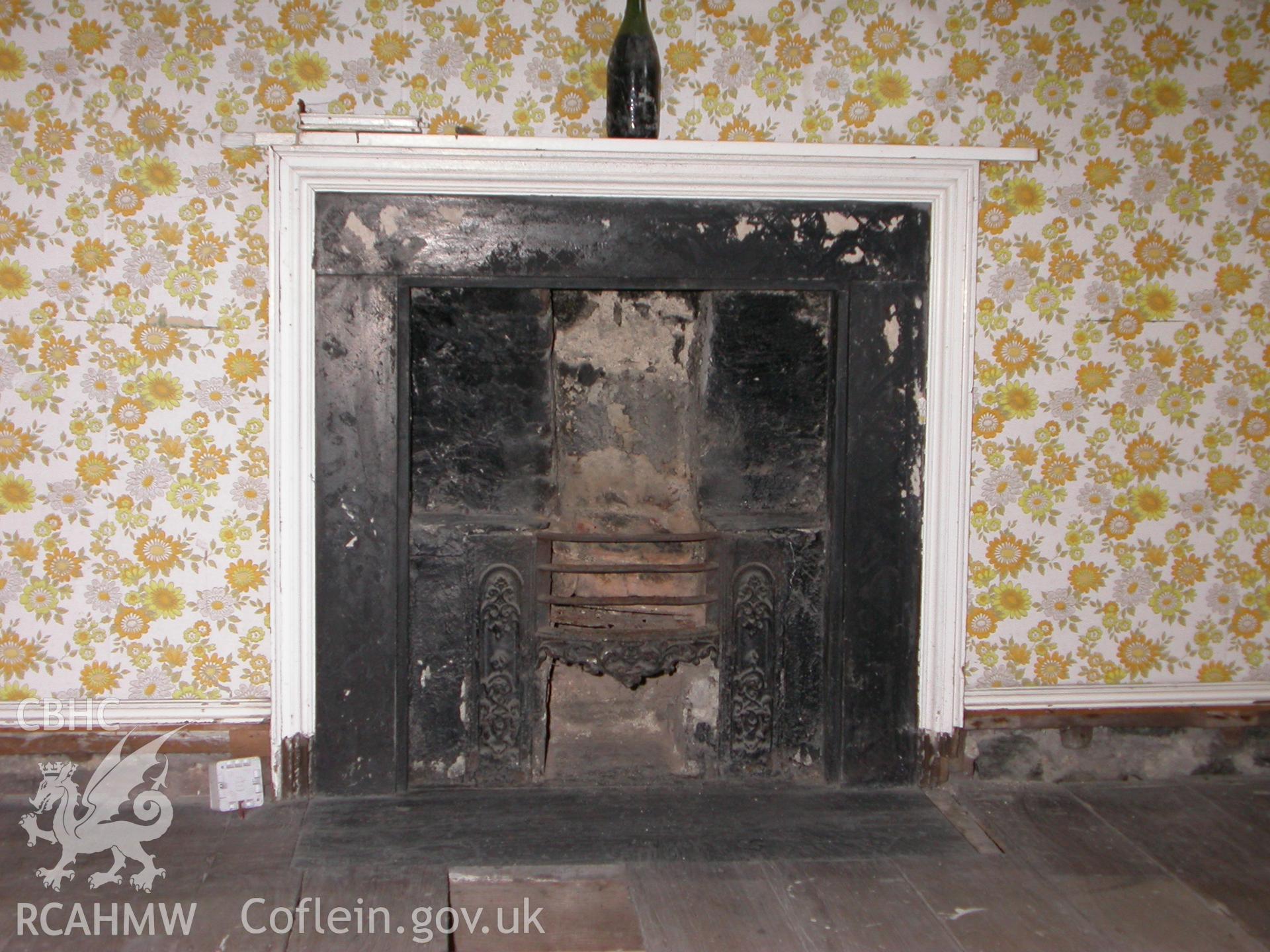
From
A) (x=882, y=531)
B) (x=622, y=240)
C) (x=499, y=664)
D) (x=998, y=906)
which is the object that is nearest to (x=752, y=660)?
(x=882, y=531)

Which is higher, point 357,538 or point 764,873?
point 357,538

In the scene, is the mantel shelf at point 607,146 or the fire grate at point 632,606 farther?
the fire grate at point 632,606

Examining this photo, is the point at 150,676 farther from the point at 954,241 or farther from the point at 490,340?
the point at 954,241

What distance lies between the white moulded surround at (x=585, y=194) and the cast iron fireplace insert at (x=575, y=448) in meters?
0.03

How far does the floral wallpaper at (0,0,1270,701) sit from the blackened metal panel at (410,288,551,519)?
0.95 ft

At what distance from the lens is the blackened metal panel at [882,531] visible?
1.92 meters

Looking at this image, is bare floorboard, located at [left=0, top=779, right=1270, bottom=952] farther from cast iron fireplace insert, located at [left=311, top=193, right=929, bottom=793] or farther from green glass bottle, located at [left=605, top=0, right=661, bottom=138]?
green glass bottle, located at [left=605, top=0, right=661, bottom=138]

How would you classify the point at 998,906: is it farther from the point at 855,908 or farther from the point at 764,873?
the point at 764,873

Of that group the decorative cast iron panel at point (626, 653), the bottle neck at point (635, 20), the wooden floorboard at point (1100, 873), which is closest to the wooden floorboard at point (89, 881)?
the decorative cast iron panel at point (626, 653)

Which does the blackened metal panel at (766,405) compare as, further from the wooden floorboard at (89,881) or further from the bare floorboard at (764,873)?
the wooden floorboard at (89,881)

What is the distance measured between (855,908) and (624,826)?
1.48 ft

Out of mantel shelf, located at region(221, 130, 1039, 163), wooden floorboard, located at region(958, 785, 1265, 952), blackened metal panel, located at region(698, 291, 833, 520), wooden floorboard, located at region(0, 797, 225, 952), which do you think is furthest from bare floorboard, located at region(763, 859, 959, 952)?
mantel shelf, located at region(221, 130, 1039, 163)

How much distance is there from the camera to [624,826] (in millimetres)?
1864

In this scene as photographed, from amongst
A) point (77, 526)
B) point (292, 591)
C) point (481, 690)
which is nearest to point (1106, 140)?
point (481, 690)
